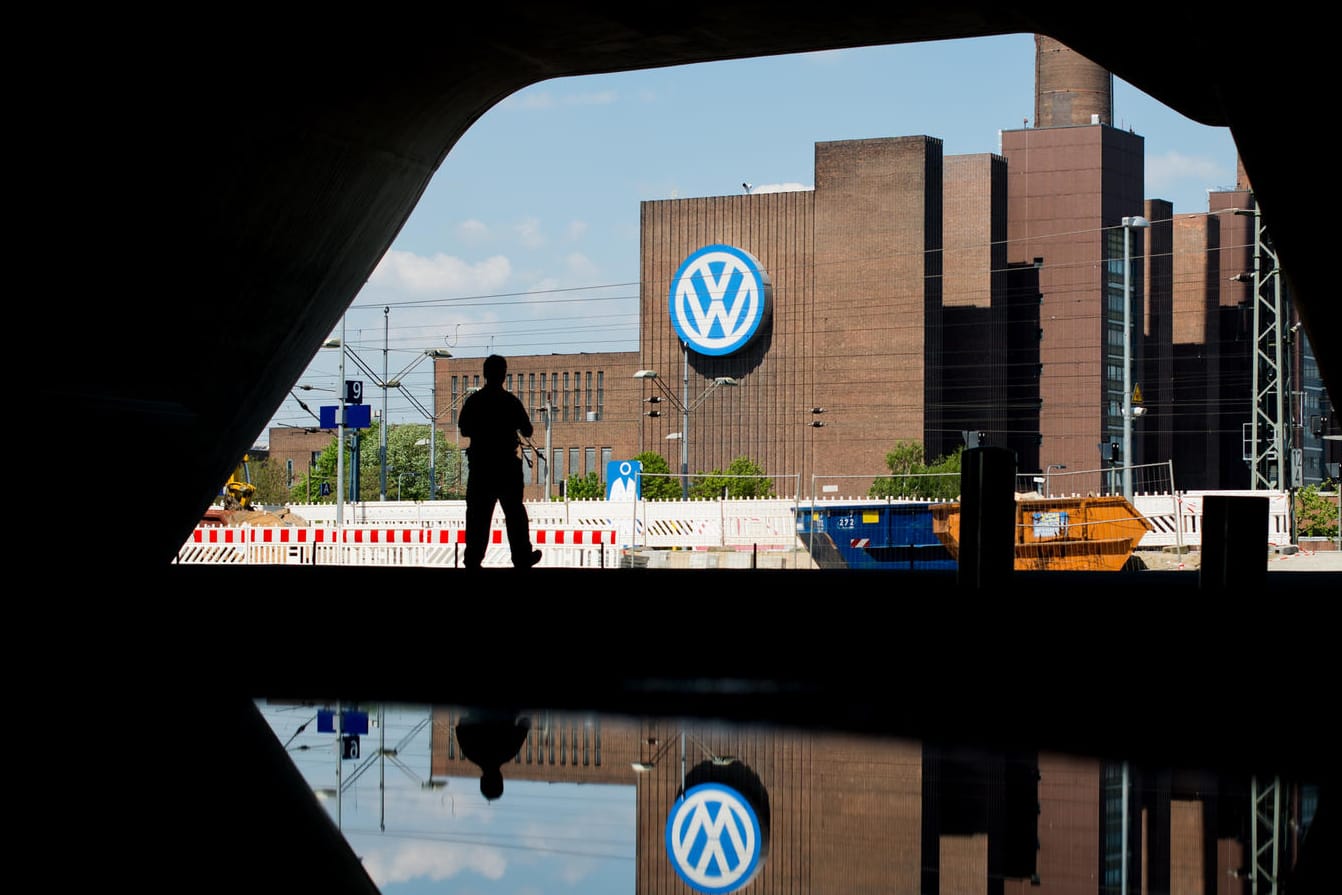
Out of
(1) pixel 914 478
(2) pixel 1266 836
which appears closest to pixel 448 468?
(1) pixel 914 478

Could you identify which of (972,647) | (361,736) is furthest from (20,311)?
(972,647)

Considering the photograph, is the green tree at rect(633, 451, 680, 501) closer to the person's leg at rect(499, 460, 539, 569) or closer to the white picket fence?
the white picket fence

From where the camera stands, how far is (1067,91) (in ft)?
334

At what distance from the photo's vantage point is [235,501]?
4528 cm

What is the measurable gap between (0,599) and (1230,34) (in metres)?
7.67

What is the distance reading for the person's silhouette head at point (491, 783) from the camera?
4887 mm

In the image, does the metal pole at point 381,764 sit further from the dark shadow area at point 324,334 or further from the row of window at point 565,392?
the row of window at point 565,392

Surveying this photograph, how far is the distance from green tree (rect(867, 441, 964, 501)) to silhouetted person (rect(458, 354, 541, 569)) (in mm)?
53080

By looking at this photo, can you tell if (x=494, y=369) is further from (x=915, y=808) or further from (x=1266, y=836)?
(x=1266, y=836)

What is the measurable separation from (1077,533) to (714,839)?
2908cm

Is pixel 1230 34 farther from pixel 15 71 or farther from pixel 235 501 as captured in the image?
pixel 235 501

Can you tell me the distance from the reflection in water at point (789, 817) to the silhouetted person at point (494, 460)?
15.6 feet

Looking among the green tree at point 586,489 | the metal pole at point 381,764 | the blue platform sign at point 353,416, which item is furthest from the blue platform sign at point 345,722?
the green tree at point 586,489

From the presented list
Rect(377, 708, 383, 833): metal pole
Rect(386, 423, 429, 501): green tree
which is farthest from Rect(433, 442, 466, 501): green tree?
Rect(377, 708, 383, 833): metal pole
